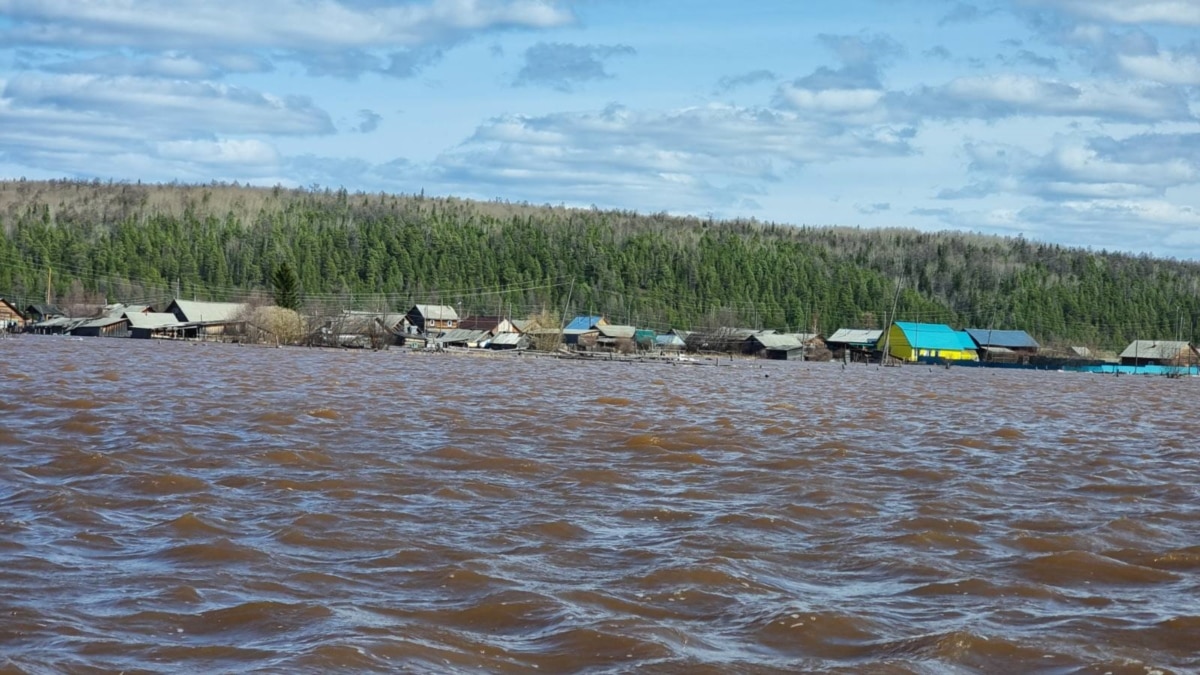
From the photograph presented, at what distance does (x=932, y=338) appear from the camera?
412 feet

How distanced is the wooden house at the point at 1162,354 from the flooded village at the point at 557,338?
12cm

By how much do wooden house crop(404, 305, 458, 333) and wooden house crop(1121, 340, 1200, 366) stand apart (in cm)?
6771

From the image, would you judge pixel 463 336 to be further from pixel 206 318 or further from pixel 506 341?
pixel 206 318

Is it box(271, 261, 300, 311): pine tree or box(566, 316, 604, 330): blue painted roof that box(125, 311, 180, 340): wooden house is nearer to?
box(271, 261, 300, 311): pine tree

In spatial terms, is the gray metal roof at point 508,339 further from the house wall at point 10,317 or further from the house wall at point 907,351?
the house wall at point 10,317

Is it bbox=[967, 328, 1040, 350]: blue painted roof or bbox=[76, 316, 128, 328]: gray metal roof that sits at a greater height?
bbox=[967, 328, 1040, 350]: blue painted roof

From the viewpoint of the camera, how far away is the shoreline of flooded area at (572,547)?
8.39 meters

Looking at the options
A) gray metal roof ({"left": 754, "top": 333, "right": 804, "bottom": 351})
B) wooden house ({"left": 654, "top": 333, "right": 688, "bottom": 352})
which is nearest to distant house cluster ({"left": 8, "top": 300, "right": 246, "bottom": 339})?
wooden house ({"left": 654, "top": 333, "right": 688, "bottom": 352})

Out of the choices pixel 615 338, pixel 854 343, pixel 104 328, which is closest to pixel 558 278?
pixel 615 338

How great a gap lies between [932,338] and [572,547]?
4656 inches

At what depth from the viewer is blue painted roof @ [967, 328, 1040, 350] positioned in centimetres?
13550

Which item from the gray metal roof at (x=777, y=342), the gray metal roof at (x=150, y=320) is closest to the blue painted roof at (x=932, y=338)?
the gray metal roof at (x=777, y=342)

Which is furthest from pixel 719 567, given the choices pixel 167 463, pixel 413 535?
pixel 167 463

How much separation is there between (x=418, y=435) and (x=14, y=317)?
11616 centimetres
